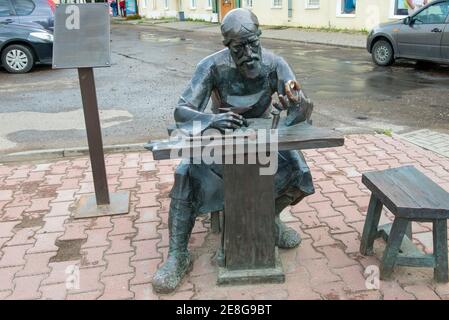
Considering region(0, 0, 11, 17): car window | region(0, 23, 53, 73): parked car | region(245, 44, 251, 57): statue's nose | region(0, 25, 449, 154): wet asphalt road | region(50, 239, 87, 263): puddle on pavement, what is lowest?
region(50, 239, 87, 263): puddle on pavement

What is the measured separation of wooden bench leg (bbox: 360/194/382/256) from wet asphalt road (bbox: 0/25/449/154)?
3.31 metres

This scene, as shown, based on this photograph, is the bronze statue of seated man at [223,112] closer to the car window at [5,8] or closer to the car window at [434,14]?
the car window at [434,14]

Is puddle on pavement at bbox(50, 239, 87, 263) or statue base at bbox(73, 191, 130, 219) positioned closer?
puddle on pavement at bbox(50, 239, 87, 263)

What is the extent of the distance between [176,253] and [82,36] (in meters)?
1.93

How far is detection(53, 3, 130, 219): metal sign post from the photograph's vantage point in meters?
3.92

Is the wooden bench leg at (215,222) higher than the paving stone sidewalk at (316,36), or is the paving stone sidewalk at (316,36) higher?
the paving stone sidewalk at (316,36)

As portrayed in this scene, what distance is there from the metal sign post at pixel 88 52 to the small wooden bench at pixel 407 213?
6.61 ft

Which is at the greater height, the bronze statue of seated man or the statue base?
the bronze statue of seated man

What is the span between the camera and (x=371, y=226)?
3352 mm

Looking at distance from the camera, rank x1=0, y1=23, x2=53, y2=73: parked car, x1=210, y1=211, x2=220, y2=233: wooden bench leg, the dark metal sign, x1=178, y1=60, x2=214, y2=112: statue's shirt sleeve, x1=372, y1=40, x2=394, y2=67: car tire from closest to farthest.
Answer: x1=178, y1=60, x2=214, y2=112: statue's shirt sleeve
x1=210, y1=211, x2=220, y2=233: wooden bench leg
the dark metal sign
x1=0, y1=23, x2=53, y2=73: parked car
x1=372, y1=40, x2=394, y2=67: car tire

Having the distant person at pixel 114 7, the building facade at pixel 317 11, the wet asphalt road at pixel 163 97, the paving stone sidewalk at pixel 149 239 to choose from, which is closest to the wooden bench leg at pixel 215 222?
the paving stone sidewalk at pixel 149 239

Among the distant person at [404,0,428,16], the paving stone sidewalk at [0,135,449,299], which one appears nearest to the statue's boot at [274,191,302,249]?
the paving stone sidewalk at [0,135,449,299]

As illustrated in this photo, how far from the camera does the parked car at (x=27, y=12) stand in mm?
11641

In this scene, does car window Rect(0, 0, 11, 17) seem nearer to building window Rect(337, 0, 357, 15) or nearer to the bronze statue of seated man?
the bronze statue of seated man
